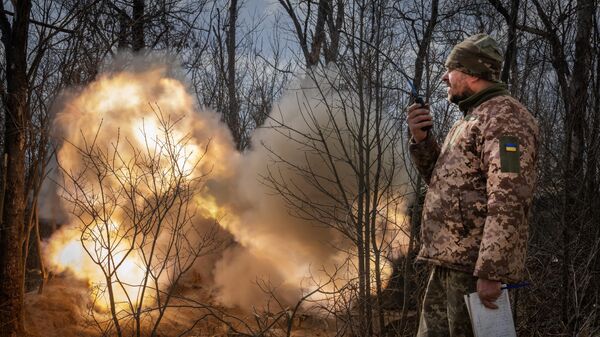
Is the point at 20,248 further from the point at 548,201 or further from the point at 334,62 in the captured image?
the point at 548,201

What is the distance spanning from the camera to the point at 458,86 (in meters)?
2.88

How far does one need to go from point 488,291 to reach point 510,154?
660mm

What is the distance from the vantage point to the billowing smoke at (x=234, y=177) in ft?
29.5

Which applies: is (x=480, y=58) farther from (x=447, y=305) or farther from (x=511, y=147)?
(x=447, y=305)

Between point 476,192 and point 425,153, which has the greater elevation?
point 425,153

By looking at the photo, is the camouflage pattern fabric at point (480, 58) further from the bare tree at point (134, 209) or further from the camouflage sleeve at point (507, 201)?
the bare tree at point (134, 209)

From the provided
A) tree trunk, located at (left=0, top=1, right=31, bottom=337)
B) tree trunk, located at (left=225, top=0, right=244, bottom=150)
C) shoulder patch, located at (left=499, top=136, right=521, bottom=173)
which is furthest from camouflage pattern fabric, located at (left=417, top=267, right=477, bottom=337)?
tree trunk, located at (left=225, top=0, right=244, bottom=150)

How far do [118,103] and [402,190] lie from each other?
545 cm

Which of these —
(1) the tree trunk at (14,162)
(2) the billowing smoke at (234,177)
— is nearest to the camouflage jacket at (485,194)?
(2) the billowing smoke at (234,177)

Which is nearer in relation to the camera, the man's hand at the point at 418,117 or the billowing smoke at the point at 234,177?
→ the man's hand at the point at 418,117

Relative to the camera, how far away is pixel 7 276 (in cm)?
791

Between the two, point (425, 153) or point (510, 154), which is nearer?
point (510, 154)

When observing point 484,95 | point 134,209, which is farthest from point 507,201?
point 134,209

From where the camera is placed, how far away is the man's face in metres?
2.87
